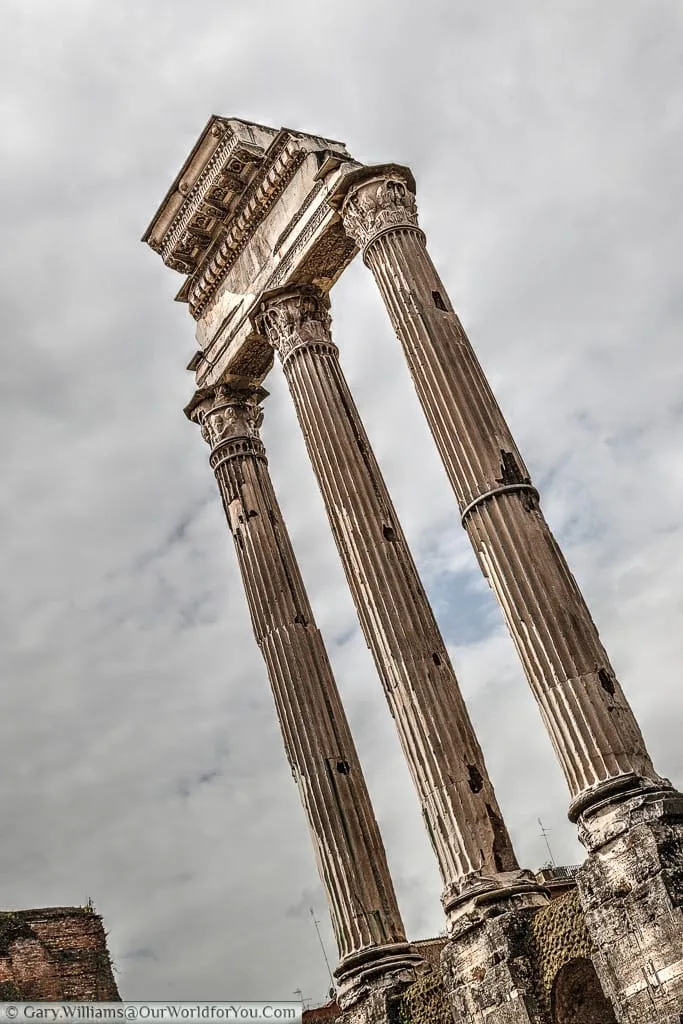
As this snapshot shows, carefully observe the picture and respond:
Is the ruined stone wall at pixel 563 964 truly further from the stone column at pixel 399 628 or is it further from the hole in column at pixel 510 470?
the hole in column at pixel 510 470

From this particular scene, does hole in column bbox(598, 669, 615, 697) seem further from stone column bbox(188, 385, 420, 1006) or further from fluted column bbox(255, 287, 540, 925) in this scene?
stone column bbox(188, 385, 420, 1006)

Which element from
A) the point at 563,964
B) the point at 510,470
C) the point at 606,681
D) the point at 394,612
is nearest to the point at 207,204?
the point at 394,612

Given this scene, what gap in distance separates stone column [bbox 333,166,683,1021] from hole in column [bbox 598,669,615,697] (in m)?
0.01

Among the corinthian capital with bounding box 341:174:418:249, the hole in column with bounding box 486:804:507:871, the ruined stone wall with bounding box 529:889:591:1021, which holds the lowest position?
the ruined stone wall with bounding box 529:889:591:1021

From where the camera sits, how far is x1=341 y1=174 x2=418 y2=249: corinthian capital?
46.2ft

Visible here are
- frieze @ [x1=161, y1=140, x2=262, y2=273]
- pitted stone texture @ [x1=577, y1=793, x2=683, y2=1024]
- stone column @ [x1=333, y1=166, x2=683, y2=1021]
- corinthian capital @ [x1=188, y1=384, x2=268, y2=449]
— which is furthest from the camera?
corinthian capital @ [x1=188, y1=384, x2=268, y2=449]

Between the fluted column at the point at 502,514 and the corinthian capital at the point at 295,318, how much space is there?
176 centimetres

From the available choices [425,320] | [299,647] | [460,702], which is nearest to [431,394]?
[425,320]

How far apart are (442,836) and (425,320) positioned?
6.32 metres

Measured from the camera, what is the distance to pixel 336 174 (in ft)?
49.2

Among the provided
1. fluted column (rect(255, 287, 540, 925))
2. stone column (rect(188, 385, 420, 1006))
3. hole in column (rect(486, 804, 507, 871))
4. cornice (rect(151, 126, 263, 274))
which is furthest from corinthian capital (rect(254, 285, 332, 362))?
hole in column (rect(486, 804, 507, 871))

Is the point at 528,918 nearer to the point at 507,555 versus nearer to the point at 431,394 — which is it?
the point at 507,555

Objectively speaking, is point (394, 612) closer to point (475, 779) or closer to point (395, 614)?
point (395, 614)

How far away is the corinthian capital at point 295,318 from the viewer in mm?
15750
